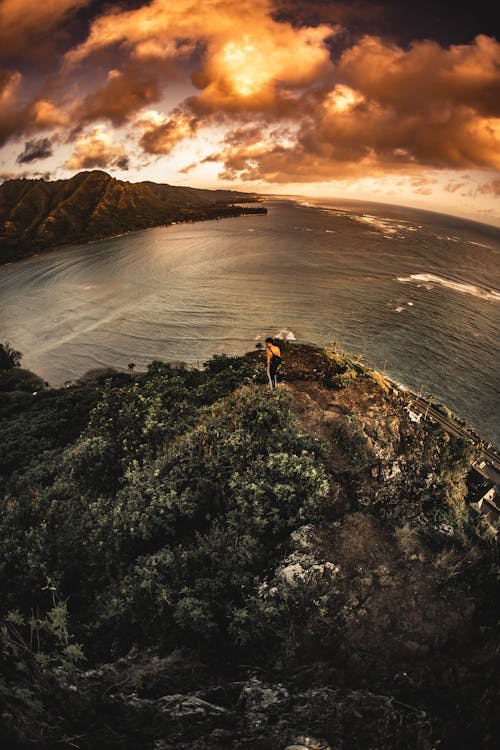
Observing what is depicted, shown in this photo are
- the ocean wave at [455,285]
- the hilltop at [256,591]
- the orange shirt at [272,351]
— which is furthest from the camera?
the ocean wave at [455,285]

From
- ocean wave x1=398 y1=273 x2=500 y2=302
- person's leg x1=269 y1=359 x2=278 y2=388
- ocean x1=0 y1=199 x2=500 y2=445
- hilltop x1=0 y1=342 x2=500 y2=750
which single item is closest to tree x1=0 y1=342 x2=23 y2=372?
ocean x1=0 y1=199 x2=500 y2=445

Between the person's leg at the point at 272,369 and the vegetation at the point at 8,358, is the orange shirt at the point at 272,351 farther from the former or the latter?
the vegetation at the point at 8,358

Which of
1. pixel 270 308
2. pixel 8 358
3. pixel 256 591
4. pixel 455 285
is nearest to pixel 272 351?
pixel 256 591

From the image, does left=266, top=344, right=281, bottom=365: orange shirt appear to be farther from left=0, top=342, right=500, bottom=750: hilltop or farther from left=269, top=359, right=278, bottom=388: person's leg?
left=0, top=342, right=500, bottom=750: hilltop

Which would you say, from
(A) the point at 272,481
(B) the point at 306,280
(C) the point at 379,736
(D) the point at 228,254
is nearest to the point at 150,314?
(B) the point at 306,280

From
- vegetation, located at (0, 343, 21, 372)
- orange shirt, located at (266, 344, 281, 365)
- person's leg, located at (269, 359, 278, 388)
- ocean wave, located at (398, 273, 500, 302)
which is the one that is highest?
ocean wave, located at (398, 273, 500, 302)

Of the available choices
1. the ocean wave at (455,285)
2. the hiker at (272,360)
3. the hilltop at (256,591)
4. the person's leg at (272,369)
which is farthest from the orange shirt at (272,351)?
the ocean wave at (455,285)
